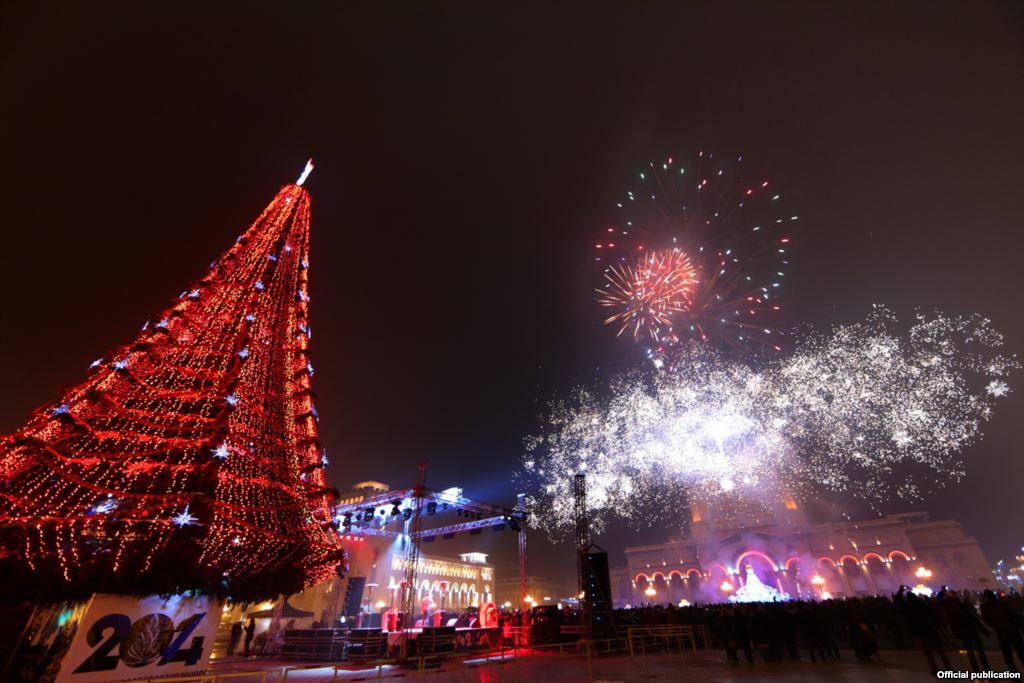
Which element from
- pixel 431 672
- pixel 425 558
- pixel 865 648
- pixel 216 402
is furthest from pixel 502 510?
pixel 425 558

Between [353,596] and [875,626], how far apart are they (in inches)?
1168

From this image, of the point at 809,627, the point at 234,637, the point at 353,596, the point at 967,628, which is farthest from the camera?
the point at 353,596

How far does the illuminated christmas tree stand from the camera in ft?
25.0

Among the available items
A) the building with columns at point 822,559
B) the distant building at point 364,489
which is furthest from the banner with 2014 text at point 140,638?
the building with columns at point 822,559

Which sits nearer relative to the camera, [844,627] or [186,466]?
[186,466]

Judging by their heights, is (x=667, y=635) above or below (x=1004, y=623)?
below

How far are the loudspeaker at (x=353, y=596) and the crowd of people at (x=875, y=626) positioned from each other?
18.0 metres

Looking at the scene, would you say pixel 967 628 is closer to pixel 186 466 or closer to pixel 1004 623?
pixel 1004 623

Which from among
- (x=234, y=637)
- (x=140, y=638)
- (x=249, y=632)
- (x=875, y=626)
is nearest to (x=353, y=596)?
(x=234, y=637)

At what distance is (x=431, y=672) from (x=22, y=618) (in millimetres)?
10041

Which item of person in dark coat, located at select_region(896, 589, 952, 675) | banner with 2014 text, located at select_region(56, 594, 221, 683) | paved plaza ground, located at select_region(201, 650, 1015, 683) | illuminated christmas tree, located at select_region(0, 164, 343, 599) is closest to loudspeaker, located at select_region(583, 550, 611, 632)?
paved plaza ground, located at select_region(201, 650, 1015, 683)

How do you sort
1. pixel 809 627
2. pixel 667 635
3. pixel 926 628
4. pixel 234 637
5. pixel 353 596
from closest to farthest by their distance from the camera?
pixel 926 628
pixel 667 635
pixel 809 627
pixel 234 637
pixel 353 596

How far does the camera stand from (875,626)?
17906 millimetres

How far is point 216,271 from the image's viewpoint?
35.4 ft
